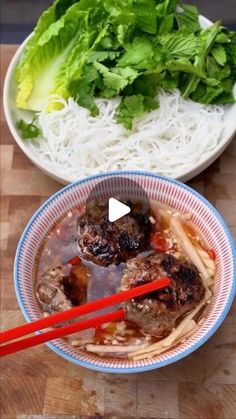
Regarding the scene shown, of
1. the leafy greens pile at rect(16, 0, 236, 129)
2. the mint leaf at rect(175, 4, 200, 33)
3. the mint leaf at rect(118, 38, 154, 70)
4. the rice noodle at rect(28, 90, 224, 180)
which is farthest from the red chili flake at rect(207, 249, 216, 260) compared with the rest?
the mint leaf at rect(175, 4, 200, 33)

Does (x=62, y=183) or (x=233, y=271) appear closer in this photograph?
(x=233, y=271)

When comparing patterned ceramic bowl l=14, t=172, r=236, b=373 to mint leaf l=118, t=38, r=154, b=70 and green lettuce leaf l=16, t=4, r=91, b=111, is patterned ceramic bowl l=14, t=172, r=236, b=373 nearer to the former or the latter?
mint leaf l=118, t=38, r=154, b=70

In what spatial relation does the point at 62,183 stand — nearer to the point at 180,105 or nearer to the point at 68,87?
the point at 68,87

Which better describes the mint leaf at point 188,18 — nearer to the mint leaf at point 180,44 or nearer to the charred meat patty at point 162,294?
the mint leaf at point 180,44

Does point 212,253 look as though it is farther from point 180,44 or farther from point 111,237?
point 180,44

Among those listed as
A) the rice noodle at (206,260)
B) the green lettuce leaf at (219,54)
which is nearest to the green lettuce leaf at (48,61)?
the green lettuce leaf at (219,54)

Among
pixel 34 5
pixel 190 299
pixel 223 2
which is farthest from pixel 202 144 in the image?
pixel 34 5

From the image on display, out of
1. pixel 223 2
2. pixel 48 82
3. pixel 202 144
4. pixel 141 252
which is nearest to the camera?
pixel 141 252
